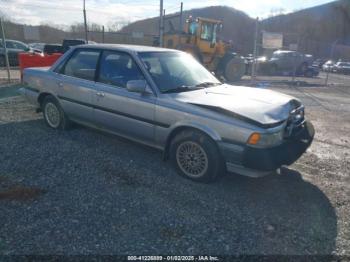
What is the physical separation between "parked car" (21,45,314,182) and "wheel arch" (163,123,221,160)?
0.01 metres

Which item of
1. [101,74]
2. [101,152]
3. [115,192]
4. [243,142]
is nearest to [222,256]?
[243,142]

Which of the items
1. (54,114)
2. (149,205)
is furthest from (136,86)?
(54,114)

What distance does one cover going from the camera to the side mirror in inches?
157

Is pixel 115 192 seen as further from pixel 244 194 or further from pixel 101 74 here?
pixel 101 74

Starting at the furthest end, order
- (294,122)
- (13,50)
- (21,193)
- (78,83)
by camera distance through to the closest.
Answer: (13,50)
(78,83)
(294,122)
(21,193)

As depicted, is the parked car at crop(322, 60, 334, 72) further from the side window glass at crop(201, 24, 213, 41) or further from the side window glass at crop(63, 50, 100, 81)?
the side window glass at crop(63, 50, 100, 81)

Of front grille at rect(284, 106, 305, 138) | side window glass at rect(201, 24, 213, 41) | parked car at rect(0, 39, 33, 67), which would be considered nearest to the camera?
front grille at rect(284, 106, 305, 138)

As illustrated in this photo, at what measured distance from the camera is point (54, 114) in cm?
561

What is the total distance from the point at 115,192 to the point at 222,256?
1501 mm

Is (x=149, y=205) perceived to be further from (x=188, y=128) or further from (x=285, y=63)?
(x=285, y=63)

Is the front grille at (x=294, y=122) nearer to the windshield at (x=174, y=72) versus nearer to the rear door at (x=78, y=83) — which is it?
the windshield at (x=174, y=72)

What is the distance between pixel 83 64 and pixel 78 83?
33cm

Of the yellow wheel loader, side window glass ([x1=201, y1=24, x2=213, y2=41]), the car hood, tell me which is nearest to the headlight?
the car hood

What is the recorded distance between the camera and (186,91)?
4168 millimetres
